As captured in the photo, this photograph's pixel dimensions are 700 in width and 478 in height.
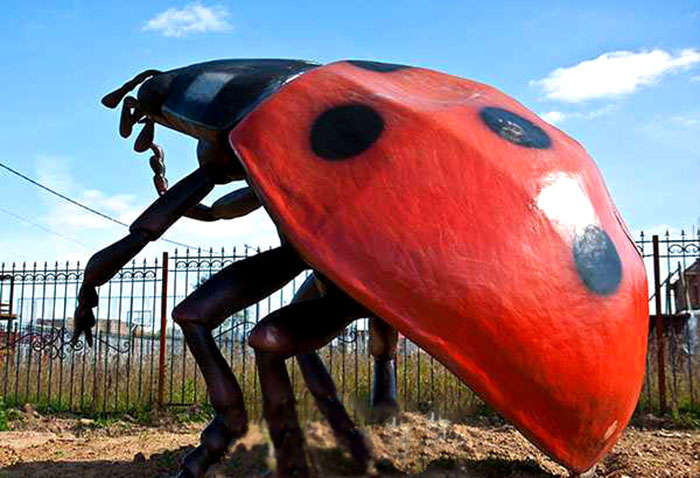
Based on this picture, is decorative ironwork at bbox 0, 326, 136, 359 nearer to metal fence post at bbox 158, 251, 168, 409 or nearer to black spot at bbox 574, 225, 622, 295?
metal fence post at bbox 158, 251, 168, 409

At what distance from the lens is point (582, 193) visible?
2.58 meters

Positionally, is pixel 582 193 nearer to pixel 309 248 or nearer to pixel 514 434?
pixel 309 248

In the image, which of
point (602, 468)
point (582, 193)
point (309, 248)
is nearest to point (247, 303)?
point (309, 248)

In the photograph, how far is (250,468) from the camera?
341cm

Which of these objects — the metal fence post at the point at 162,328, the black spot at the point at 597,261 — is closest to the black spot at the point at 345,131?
the black spot at the point at 597,261

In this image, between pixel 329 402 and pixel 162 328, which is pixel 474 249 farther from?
pixel 162 328

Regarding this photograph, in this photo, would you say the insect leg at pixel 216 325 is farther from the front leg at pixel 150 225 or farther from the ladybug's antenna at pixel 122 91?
the ladybug's antenna at pixel 122 91

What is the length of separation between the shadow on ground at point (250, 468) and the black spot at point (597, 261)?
1301 millimetres

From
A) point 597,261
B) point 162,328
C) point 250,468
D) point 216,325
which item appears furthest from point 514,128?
point 162,328

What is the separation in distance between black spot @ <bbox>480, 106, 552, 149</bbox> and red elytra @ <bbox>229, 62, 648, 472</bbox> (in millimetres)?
32

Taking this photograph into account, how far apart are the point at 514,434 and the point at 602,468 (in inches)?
64.2

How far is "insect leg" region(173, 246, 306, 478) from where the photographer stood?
8.84 feet

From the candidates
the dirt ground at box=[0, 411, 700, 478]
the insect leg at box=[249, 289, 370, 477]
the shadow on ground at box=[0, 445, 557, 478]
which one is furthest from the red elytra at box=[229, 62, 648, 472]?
the shadow on ground at box=[0, 445, 557, 478]

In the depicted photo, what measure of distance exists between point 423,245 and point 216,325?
88 cm
